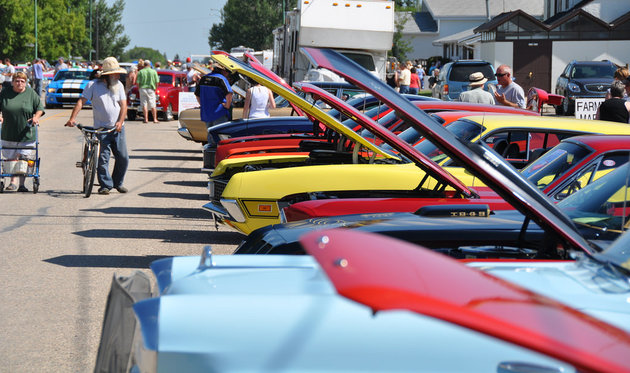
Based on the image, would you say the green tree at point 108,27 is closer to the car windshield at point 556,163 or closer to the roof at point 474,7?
the roof at point 474,7

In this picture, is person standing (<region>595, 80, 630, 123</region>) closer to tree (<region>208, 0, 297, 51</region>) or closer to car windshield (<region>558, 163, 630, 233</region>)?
car windshield (<region>558, 163, 630, 233</region>)

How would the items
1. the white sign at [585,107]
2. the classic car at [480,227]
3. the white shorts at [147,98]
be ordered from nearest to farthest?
the classic car at [480,227], the white sign at [585,107], the white shorts at [147,98]

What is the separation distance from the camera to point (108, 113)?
12.7 meters

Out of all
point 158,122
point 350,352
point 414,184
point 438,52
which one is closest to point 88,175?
point 414,184

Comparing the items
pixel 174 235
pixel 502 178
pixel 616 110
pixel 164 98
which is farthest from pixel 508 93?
pixel 164 98

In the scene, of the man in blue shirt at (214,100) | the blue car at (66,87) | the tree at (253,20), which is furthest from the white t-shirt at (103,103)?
the tree at (253,20)

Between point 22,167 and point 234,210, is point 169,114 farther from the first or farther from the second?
point 234,210

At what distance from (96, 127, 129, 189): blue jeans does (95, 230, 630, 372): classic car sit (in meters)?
9.62

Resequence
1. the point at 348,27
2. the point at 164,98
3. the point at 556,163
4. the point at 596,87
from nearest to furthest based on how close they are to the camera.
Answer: the point at 556,163 → the point at 348,27 → the point at 164,98 → the point at 596,87

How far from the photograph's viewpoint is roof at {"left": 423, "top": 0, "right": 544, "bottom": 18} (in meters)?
78.9

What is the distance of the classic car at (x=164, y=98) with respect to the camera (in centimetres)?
2858

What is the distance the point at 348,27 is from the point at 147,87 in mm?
6514

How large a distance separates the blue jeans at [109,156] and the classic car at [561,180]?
6.54m

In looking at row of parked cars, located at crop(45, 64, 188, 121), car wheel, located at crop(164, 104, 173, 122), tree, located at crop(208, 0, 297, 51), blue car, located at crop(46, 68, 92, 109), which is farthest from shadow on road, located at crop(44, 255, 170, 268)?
tree, located at crop(208, 0, 297, 51)
